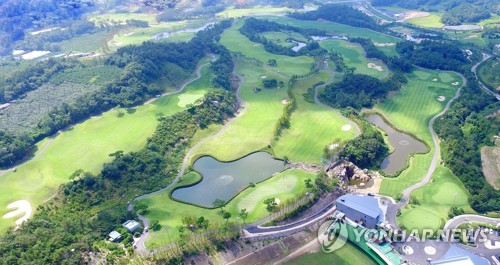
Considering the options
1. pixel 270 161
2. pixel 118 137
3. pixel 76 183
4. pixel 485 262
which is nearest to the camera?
pixel 485 262

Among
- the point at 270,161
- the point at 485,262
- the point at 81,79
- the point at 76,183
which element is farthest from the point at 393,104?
the point at 81,79

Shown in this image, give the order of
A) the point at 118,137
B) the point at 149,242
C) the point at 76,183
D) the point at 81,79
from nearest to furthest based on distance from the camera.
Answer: the point at 149,242
the point at 76,183
the point at 118,137
the point at 81,79

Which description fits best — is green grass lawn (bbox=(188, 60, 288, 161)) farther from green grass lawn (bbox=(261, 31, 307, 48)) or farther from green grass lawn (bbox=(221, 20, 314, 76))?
green grass lawn (bbox=(261, 31, 307, 48))

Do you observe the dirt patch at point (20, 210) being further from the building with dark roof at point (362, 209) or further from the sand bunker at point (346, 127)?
the sand bunker at point (346, 127)

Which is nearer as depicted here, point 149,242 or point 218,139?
point 149,242

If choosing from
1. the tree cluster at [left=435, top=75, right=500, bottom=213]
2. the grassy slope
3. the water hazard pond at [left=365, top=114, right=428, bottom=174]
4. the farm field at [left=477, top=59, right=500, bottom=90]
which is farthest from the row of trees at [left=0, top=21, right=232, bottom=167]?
the farm field at [left=477, top=59, right=500, bottom=90]

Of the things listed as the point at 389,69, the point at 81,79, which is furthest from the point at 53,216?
the point at 389,69

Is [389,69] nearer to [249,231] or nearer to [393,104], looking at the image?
[393,104]

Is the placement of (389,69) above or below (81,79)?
below
